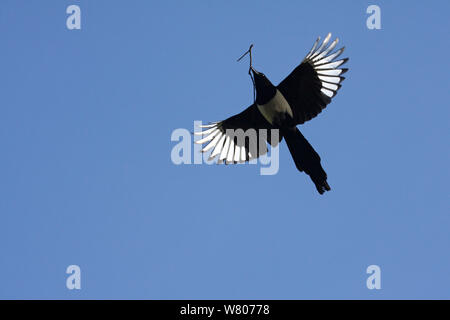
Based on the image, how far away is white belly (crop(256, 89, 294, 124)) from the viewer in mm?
10195

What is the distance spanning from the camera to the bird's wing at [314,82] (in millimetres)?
10305

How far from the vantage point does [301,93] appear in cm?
1048

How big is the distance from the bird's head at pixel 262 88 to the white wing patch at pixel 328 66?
680 millimetres

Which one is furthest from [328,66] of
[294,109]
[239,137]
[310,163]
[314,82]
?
[239,137]

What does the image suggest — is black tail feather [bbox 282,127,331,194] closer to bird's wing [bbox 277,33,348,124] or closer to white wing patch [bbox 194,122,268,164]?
bird's wing [bbox 277,33,348,124]

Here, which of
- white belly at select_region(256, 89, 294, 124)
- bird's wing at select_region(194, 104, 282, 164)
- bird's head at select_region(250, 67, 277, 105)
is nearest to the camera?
bird's head at select_region(250, 67, 277, 105)

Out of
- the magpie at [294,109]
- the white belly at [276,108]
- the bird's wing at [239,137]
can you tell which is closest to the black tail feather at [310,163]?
the magpie at [294,109]

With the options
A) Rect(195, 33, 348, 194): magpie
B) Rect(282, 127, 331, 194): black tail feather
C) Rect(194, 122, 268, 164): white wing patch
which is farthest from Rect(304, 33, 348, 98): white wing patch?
Rect(194, 122, 268, 164): white wing patch

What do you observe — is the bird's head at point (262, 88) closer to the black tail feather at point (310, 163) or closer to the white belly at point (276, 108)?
the white belly at point (276, 108)
